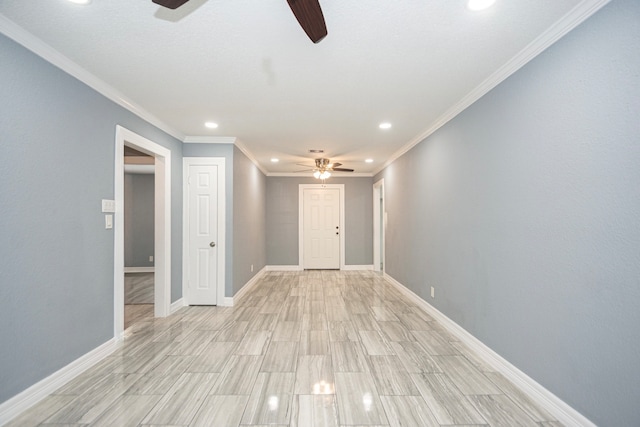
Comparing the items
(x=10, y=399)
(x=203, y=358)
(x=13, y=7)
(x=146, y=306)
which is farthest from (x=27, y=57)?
(x=146, y=306)

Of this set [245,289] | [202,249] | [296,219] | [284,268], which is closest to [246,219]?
[202,249]

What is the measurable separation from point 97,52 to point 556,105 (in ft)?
10.2

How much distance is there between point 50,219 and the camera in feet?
6.75

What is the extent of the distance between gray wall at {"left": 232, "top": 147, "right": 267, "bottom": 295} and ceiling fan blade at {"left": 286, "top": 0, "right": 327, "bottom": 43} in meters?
3.20

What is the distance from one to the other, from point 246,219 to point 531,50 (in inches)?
170

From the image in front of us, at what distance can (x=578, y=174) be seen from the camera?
5.38ft

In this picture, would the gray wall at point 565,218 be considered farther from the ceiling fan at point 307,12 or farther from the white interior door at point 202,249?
the white interior door at point 202,249

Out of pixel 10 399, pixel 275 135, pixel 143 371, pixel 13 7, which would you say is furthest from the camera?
pixel 275 135

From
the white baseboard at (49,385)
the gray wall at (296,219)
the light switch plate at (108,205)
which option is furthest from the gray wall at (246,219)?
the white baseboard at (49,385)

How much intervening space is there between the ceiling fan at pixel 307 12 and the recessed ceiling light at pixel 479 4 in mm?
899

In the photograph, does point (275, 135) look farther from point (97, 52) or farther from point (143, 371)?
point (143, 371)

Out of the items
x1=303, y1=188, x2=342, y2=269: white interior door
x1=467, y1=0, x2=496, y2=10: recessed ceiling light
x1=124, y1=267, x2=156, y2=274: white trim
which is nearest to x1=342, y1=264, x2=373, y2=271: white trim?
x1=303, y1=188, x2=342, y2=269: white interior door

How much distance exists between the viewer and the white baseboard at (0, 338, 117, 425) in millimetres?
1744

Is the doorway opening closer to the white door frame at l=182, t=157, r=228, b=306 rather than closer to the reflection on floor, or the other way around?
the reflection on floor
